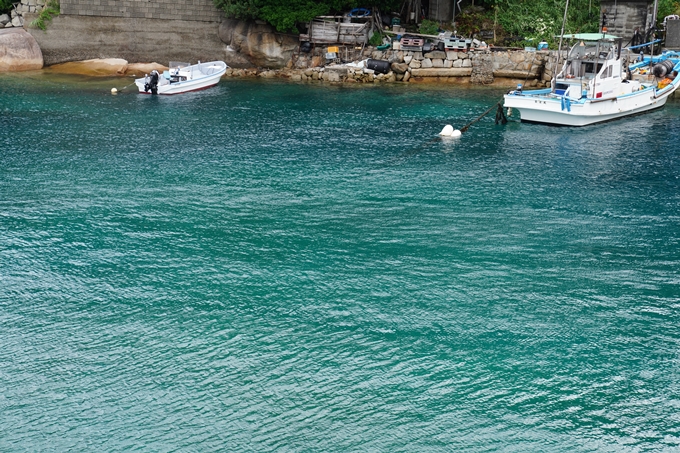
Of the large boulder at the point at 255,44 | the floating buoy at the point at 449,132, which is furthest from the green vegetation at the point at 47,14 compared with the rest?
the floating buoy at the point at 449,132

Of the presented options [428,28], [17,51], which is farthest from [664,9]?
[17,51]

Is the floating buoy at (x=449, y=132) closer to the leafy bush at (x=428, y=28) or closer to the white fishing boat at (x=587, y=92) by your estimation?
the white fishing boat at (x=587, y=92)

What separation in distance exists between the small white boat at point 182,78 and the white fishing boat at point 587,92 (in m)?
18.0

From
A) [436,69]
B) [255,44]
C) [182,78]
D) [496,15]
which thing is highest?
[496,15]

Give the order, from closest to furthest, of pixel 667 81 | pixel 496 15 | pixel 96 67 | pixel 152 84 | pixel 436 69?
pixel 667 81 < pixel 152 84 < pixel 436 69 < pixel 96 67 < pixel 496 15

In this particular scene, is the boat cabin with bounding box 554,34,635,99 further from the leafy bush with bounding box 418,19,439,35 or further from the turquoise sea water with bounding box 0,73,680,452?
the leafy bush with bounding box 418,19,439,35

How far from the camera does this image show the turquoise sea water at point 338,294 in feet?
40.2

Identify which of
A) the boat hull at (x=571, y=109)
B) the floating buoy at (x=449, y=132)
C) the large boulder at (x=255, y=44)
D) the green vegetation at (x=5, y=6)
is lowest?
the floating buoy at (x=449, y=132)

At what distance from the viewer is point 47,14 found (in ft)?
151

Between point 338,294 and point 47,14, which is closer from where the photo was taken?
point 338,294

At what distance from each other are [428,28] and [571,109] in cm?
1526

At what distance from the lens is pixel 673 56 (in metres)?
40.3

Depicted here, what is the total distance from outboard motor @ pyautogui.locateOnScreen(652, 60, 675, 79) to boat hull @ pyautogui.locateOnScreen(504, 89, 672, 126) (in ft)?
10.1

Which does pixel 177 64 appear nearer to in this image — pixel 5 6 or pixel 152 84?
pixel 152 84
